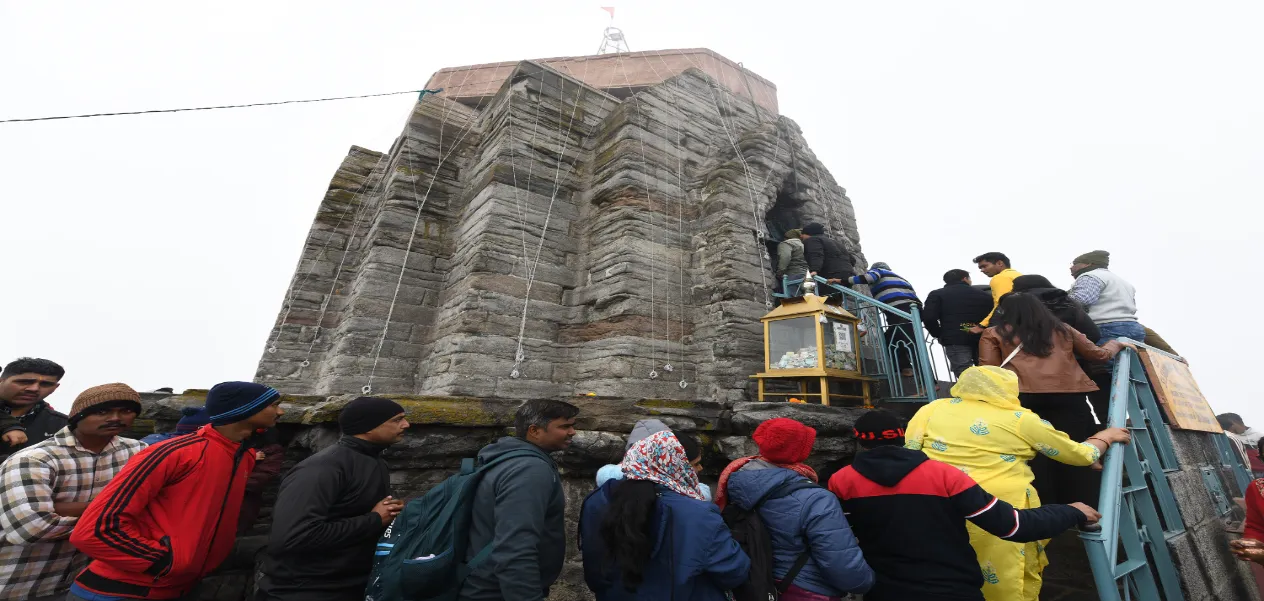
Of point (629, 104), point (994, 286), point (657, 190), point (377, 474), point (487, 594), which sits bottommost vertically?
point (487, 594)

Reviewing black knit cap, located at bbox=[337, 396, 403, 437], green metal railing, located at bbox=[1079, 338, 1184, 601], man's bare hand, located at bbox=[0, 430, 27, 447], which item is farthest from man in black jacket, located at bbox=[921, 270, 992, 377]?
man's bare hand, located at bbox=[0, 430, 27, 447]

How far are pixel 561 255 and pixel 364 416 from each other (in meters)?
4.79

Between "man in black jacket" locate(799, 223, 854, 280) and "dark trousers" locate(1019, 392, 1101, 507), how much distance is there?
3.15 metres

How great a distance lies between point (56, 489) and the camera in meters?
2.15

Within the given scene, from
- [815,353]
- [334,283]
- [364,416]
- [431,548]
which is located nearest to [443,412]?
[364,416]

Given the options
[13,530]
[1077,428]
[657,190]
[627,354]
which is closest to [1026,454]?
[1077,428]

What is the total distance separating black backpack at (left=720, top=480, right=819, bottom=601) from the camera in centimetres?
209

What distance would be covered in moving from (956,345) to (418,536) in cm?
→ 497

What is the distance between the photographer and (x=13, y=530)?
77.9 inches

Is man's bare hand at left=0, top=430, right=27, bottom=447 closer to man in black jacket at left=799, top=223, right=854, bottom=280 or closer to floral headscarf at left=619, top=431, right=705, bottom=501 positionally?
floral headscarf at left=619, top=431, right=705, bottom=501

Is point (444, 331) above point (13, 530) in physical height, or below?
above

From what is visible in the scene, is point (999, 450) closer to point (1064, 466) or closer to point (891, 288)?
point (1064, 466)

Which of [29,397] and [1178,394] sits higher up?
[1178,394]

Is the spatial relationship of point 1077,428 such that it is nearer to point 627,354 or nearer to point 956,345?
point 956,345
